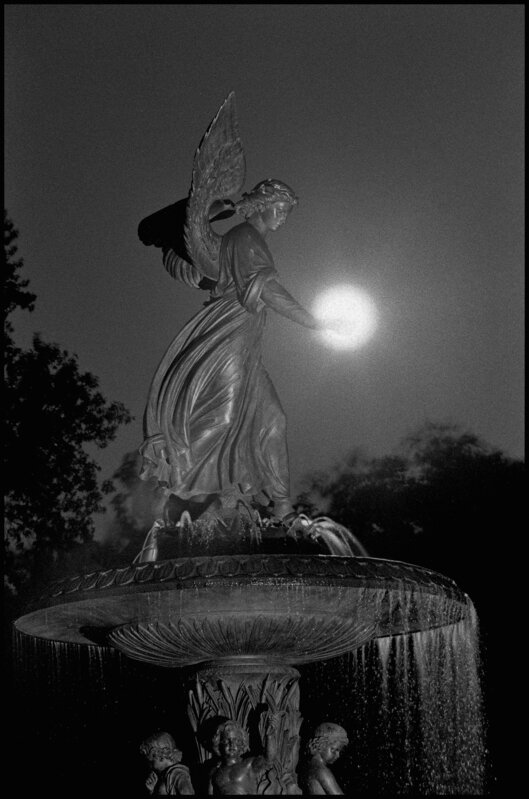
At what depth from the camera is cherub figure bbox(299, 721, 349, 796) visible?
23.8ft

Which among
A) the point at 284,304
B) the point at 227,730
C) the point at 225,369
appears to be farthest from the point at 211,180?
the point at 227,730

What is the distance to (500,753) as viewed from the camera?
13.8 metres

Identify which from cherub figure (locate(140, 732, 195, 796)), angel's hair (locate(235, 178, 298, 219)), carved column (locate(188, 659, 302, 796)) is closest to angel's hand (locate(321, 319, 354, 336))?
angel's hair (locate(235, 178, 298, 219))

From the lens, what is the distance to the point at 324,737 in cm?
738

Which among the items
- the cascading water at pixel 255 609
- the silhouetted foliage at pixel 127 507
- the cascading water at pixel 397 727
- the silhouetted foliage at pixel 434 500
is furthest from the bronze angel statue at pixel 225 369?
the silhouetted foliage at pixel 434 500

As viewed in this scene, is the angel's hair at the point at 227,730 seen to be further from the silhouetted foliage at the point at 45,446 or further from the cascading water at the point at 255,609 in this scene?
the silhouetted foliage at the point at 45,446

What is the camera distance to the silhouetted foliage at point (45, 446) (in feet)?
56.5

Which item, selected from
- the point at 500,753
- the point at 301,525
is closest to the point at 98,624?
the point at 301,525

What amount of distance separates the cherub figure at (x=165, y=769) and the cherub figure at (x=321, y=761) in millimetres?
766

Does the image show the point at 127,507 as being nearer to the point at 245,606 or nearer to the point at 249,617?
the point at 249,617

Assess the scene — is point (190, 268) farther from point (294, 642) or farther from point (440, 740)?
point (440, 740)

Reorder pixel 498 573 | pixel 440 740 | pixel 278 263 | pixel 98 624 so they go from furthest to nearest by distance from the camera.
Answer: pixel 278 263
pixel 498 573
pixel 440 740
pixel 98 624

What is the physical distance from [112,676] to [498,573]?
5821mm

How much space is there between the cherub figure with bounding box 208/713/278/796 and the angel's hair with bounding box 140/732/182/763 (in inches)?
11.0
